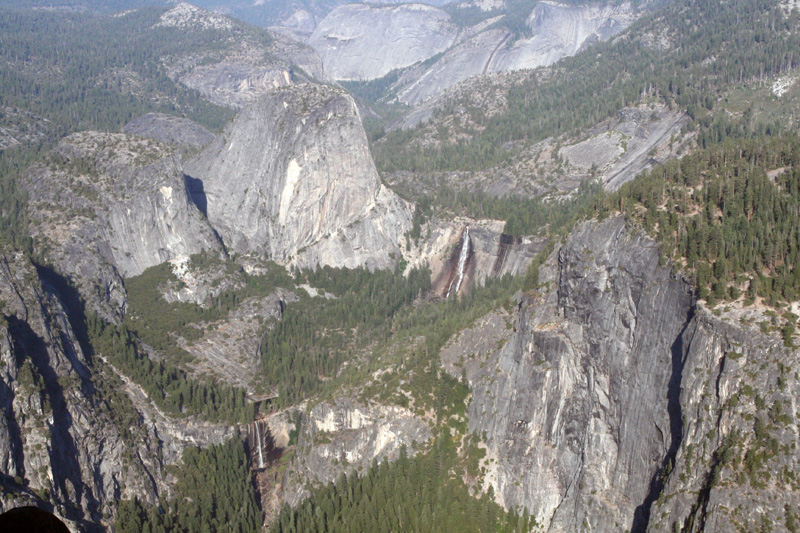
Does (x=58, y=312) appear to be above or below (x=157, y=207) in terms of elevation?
below

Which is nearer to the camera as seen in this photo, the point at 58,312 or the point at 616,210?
the point at 616,210

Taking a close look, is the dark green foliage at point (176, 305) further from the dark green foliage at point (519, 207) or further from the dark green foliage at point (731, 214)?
the dark green foliage at point (731, 214)

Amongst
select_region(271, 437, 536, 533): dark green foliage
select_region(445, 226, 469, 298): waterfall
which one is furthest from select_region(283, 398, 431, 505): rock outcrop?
select_region(445, 226, 469, 298): waterfall

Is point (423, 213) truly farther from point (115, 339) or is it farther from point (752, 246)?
point (752, 246)

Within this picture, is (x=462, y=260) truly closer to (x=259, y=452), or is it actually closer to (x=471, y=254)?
(x=471, y=254)

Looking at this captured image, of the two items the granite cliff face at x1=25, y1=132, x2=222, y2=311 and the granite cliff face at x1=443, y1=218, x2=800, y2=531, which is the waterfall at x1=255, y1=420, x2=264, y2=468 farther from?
the granite cliff face at x1=25, y1=132, x2=222, y2=311

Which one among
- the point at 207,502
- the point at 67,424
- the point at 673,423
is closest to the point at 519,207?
the point at 673,423

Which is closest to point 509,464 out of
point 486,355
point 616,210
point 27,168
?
point 486,355
